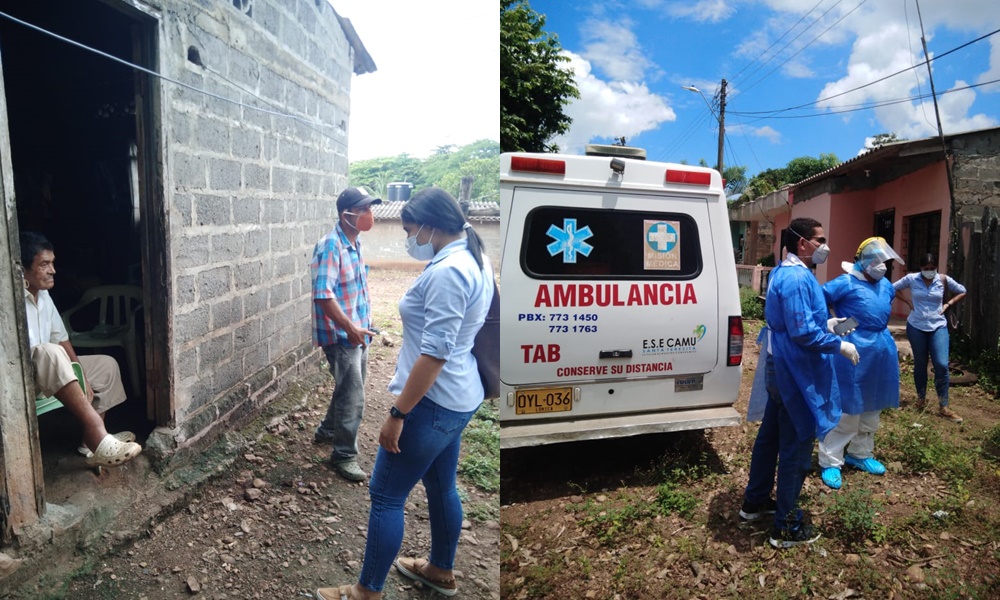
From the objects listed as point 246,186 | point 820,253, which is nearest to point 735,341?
point 820,253

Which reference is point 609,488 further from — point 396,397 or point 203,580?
point 203,580

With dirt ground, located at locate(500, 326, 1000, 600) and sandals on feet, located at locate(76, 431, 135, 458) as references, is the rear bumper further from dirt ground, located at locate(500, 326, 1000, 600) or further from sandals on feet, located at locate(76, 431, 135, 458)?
sandals on feet, located at locate(76, 431, 135, 458)

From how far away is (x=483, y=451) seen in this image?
5.51 ft

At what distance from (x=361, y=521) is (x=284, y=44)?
1.11 m

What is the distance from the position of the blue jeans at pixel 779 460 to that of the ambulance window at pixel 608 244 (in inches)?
21.4

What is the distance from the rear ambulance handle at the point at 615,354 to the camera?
234 cm

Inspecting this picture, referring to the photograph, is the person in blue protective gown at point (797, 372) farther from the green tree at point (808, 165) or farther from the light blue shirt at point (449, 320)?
the light blue shirt at point (449, 320)

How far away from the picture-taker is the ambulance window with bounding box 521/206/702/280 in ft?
7.52

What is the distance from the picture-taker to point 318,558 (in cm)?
143

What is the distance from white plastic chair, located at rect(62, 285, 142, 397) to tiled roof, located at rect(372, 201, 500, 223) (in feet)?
1.70

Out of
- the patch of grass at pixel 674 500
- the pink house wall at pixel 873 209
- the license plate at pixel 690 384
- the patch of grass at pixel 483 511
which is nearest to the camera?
the patch of grass at pixel 483 511

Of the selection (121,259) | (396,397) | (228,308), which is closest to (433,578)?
(396,397)

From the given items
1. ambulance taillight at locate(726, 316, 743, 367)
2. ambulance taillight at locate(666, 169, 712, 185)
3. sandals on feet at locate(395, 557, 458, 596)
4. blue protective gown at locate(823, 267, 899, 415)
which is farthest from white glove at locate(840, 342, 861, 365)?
sandals on feet at locate(395, 557, 458, 596)

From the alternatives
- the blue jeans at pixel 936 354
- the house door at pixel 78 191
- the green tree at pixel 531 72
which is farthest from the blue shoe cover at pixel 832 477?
the house door at pixel 78 191
